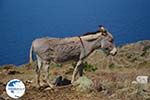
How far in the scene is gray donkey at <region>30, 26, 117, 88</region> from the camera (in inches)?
468

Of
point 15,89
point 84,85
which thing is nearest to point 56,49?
point 84,85

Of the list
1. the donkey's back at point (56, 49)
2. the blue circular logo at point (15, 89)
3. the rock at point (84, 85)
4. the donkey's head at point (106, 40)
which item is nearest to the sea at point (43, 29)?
the donkey's head at point (106, 40)

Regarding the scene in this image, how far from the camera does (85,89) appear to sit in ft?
37.1

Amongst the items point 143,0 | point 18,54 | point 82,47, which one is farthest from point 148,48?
point 143,0

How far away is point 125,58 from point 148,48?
6.23ft

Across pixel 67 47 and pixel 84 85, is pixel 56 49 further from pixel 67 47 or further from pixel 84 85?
pixel 84 85

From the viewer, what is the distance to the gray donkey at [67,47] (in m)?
11.9

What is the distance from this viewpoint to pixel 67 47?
476 inches

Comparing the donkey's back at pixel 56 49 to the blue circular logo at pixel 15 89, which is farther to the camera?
the donkey's back at pixel 56 49

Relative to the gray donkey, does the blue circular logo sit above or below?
below

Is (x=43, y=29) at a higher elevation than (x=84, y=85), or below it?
higher

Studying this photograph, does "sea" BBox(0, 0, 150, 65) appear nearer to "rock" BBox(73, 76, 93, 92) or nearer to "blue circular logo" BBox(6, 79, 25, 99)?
"rock" BBox(73, 76, 93, 92)

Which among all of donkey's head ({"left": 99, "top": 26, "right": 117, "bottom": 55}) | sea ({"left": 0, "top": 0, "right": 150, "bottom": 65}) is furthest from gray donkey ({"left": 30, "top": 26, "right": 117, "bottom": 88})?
sea ({"left": 0, "top": 0, "right": 150, "bottom": 65})

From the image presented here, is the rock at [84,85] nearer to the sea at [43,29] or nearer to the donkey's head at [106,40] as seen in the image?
the donkey's head at [106,40]
